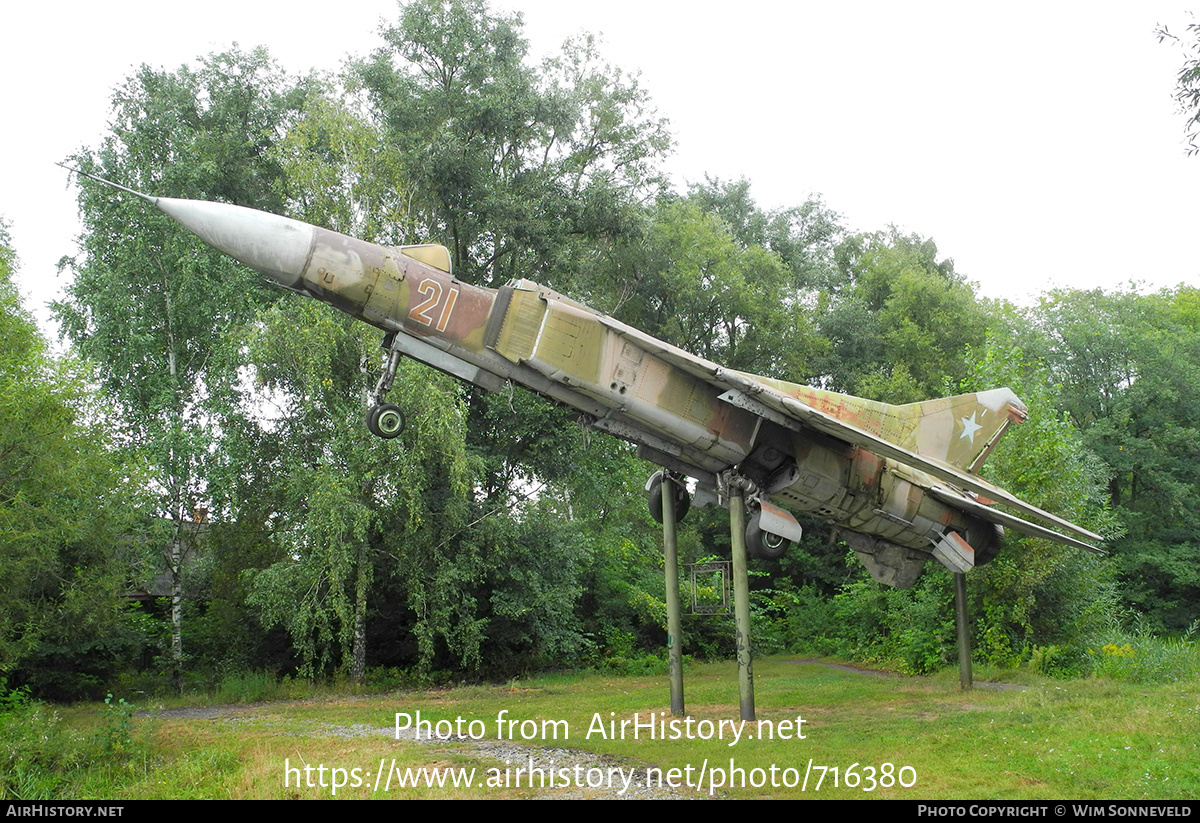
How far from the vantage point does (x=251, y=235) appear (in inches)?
371

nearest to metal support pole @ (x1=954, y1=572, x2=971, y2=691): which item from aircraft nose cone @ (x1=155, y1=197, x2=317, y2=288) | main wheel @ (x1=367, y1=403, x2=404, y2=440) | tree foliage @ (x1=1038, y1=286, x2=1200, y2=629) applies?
main wheel @ (x1=367, y1=403, x2=404, y2=440)

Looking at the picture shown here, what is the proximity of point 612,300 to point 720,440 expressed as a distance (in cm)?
1788

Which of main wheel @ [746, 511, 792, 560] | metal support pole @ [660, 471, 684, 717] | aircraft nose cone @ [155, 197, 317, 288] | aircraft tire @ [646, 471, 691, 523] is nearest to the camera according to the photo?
aircraft nose cone @ [155, 197, 317, 288]

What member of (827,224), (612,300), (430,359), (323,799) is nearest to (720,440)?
(430,359)

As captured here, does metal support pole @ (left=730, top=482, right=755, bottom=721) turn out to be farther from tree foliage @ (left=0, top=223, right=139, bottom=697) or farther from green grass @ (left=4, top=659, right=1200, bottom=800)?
tree foliage @ (left=0, top=223, right=139, bottom=697)

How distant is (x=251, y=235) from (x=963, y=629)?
1255cm

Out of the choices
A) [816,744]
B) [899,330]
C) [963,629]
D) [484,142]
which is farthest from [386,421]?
[899,330]

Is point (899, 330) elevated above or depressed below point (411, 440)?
above

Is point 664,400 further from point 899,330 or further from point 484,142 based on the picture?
point 899,330

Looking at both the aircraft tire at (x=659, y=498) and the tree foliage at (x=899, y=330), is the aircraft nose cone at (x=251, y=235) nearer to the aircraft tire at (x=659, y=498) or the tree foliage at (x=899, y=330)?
the aircraft tire at (x=659, y=498)

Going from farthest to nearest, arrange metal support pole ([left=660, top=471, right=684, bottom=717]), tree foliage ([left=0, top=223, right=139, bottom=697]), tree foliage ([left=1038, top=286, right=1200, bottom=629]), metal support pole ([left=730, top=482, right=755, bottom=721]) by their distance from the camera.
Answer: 1. tree foliage ([left=1038, top=286, right=1200, bottom=629])
2. tree foliage ([left=0, top=223, right=139, bottom=697])
3. metal support pole ([left=660, top=471, right=684, bottom=717])
4. metal support pole ([left=730, top=482, right=755, bottom=721])

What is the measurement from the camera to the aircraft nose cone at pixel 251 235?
9.35m

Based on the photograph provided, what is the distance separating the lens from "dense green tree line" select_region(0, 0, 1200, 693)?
16812 millimetres

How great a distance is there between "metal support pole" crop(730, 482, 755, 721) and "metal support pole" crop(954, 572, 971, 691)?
486cm
